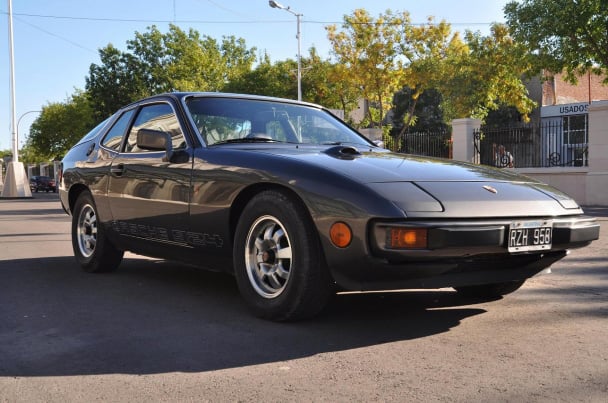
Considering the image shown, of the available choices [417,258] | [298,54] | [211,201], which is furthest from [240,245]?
[298,54]

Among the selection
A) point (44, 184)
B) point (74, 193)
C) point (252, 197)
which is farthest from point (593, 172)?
point (44, 184)

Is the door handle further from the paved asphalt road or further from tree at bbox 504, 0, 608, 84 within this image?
tree at bbox 504, 0, 608, 84

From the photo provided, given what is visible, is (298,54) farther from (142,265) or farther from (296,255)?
(296,255)

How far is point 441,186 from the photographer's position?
3666 mm

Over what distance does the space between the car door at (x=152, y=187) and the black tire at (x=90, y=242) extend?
1.27 feet

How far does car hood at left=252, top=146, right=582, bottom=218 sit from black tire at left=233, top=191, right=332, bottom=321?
1.12 ft

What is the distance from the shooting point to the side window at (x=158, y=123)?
4777 mm

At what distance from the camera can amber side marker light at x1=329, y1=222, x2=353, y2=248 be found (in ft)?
11.2

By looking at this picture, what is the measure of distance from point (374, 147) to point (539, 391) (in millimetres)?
2791

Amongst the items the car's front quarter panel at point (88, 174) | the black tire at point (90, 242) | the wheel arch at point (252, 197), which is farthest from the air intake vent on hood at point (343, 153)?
the black tire at point (90, 242)

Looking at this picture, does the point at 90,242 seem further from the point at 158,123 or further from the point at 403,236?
the point at 403,236

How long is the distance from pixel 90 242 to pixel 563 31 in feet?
55.3

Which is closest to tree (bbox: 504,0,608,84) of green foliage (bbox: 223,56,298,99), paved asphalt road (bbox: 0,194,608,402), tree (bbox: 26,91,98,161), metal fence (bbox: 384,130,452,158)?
metal fence (bbox: 384,130,452,158)

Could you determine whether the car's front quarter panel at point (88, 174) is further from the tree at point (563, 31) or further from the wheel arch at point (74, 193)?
the tree at point (563, 31)
